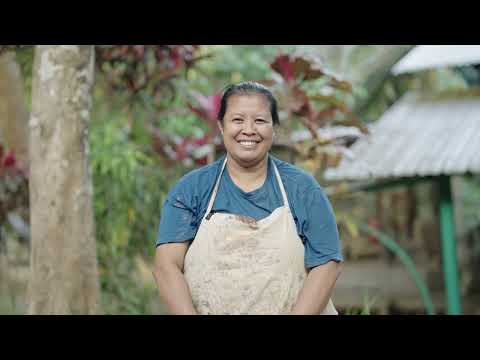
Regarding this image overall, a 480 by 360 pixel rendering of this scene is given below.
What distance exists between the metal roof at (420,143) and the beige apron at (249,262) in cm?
378

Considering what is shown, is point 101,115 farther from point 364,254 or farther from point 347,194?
point 364,254

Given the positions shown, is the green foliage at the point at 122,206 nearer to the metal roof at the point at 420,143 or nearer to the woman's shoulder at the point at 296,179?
the metal roof at the point at 420,143

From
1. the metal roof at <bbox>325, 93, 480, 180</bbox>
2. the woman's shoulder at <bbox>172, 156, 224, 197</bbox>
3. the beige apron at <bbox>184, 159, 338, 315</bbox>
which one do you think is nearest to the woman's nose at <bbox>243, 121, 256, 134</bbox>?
the woman's shoulder at <bbox>172, 156, 224, 197</bbox>

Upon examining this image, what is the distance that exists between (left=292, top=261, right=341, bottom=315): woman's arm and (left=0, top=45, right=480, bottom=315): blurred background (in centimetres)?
197

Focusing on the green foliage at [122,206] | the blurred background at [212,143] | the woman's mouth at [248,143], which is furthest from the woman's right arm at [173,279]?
the green foliage at [122,206]

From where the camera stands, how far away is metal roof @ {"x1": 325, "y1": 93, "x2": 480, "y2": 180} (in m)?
7.01

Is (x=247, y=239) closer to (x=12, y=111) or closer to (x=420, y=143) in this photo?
(x=420, y=143)

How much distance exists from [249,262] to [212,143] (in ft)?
10.3

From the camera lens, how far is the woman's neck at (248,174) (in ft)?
9.24

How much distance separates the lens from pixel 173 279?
2.67 m

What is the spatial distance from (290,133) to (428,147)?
2.42m

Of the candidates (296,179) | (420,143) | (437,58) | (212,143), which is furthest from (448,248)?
(296,179)

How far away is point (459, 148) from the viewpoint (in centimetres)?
717
